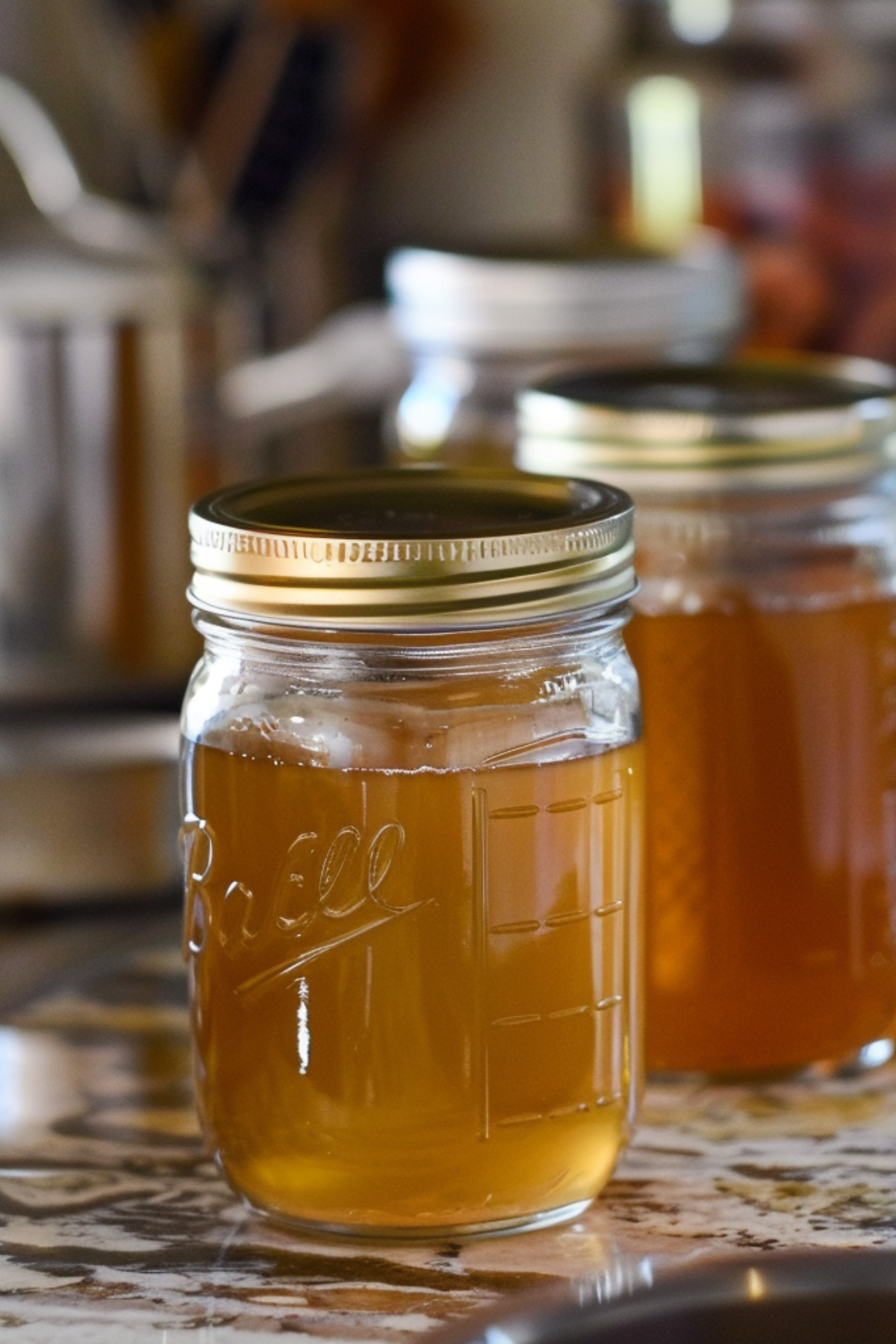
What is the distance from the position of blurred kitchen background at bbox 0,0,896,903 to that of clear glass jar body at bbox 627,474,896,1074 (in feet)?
0.39

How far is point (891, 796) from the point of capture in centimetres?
65

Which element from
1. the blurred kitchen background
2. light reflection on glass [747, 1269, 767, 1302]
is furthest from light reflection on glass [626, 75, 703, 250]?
light reflection on glass [747, 1269, 767, 1302]

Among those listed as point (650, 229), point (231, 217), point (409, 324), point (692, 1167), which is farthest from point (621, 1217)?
point (231, 217)

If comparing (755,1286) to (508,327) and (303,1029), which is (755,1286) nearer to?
(303,1029)

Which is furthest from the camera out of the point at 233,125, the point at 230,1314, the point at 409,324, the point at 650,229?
the point at 233,125

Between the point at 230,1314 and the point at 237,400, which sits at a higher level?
the point at 237,400

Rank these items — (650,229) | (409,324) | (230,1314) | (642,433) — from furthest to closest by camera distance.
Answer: (650,229), (409,324), (642,433), (230,1314)

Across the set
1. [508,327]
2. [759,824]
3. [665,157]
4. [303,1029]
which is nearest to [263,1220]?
[303,1029]

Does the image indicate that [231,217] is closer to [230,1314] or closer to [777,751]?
[777,751]

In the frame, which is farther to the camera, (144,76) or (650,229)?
(144,76)

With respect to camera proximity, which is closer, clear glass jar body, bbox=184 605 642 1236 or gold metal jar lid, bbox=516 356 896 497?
clear glass jar body, bbox=184 605 642 1236

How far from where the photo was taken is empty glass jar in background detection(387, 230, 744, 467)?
35.4 inches

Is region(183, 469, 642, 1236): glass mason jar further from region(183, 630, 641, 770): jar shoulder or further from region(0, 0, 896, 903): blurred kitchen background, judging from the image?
region(0, 0, 896, 903): blurred kitchen background

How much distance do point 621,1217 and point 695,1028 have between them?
92mm
